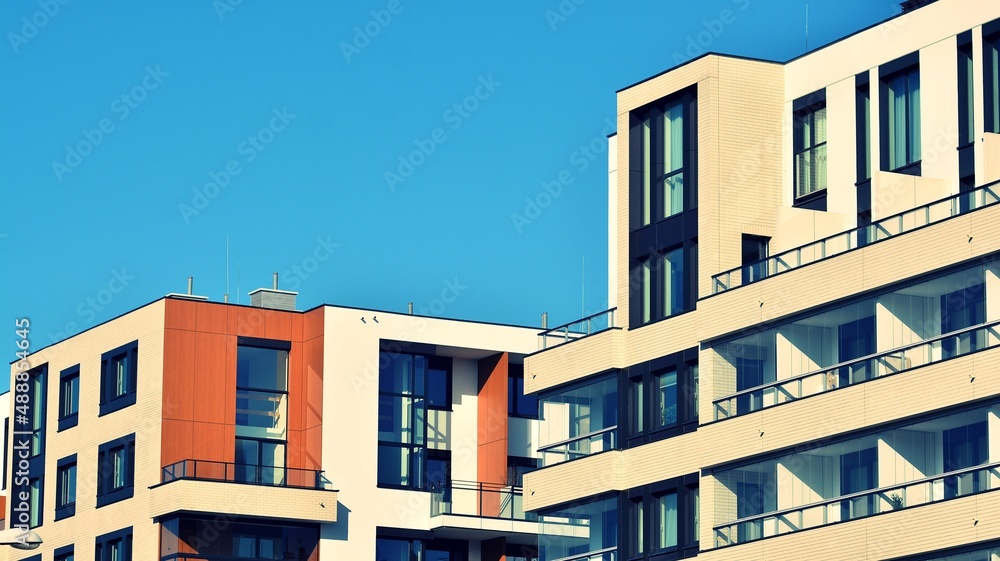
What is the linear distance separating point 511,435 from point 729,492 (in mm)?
21201

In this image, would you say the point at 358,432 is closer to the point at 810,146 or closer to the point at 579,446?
the point at 579,446

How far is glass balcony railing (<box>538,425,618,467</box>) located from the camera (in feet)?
211

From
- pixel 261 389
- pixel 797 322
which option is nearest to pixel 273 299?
pixel 261 389

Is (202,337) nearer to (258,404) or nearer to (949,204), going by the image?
(258,404)

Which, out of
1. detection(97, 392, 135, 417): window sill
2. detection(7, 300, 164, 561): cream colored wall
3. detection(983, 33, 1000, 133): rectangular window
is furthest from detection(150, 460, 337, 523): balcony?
detection(983, 33, 1000, 133): rectangular window

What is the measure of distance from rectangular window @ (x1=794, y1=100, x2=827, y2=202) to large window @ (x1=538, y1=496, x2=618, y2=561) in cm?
1048

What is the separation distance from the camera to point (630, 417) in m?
63.8

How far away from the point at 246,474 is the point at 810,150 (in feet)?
75.7

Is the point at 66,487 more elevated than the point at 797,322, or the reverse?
the point at 797,322

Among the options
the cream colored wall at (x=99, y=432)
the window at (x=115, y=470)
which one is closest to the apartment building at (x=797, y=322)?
the cream colored wall at (x=99, y=432)

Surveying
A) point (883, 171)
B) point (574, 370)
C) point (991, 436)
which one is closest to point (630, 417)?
point (574, 370)

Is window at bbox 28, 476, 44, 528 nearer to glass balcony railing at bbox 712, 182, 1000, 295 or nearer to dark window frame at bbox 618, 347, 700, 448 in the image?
dark window frame at bbox 618, 347, 700, 448

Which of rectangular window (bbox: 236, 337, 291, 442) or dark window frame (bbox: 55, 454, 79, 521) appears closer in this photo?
rectangular window (bbox: 236, 337, 291, 442)

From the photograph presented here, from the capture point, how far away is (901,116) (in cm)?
5991
